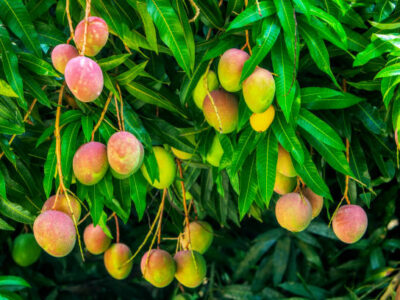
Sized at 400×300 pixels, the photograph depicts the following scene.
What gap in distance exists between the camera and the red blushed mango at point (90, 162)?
1.24m

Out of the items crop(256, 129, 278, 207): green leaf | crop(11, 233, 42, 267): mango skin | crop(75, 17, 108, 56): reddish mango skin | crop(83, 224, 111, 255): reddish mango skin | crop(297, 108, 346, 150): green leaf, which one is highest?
crop(75, 17, 108, 56): reddish mango skin

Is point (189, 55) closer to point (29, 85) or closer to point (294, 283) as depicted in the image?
point (29, 85)

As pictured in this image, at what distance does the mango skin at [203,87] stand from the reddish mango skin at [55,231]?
1.36ft

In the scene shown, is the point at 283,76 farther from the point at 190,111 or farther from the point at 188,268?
the point at 188,268

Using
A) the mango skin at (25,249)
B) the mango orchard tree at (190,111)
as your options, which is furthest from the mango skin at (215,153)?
the mango skin at (25,249)

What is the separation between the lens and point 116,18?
134 cm

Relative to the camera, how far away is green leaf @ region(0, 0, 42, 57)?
4.30 ft

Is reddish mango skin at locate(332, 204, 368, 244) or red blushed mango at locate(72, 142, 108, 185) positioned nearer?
red blushed mango at locate(72, 142, 108, 185)

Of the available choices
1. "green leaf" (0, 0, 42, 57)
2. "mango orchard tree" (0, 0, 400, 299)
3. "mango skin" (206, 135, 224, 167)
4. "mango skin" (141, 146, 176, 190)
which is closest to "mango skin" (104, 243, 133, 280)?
"mango orchard tree" (0, 0, 400, 299)

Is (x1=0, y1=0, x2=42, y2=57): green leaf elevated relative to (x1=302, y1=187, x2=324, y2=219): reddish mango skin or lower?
elevated

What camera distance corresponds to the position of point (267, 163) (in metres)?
1.37

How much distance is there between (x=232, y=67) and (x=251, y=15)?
0.10 meters

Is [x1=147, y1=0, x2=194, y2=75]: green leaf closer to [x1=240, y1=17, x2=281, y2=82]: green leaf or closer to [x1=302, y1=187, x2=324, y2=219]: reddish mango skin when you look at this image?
[x1=240, y1=17, x2=281, y2=82]: green leaf

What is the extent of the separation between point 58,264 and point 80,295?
176mm
